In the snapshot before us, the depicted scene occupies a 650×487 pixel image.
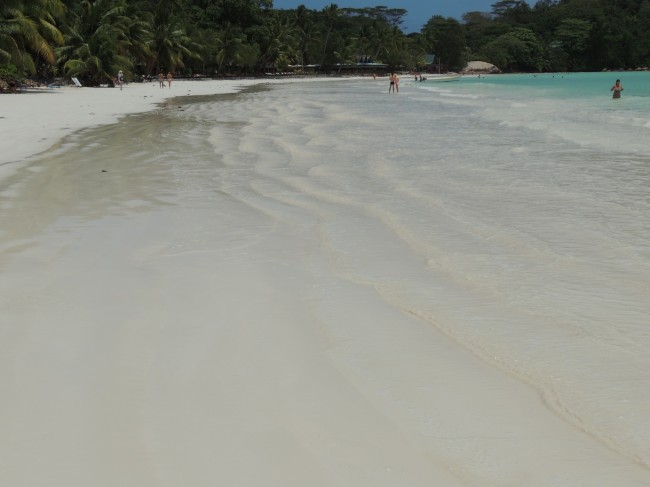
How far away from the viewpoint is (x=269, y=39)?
3575 inches

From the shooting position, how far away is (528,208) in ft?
25.1

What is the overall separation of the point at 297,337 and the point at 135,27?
53.2 metres

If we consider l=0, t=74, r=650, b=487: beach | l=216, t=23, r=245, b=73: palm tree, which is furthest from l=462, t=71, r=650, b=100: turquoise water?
l=0, t=74, r=650, b=487: beach

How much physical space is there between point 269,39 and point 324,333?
91.2 m

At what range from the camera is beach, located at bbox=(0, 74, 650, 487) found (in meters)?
2.67

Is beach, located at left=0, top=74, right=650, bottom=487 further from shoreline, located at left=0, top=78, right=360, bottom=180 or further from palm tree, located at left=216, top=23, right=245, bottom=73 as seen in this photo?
palm tree, located at left=216, top=23, right=245, bottom=73

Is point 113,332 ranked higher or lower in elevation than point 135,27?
lower

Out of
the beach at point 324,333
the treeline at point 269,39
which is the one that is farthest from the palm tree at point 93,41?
the beach at point 324,333

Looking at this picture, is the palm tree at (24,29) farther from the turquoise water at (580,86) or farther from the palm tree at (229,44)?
the palm tree at (229,44)

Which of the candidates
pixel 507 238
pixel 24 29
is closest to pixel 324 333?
pixel 507 238

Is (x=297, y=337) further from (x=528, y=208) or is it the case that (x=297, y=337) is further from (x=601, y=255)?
(x=528, y=208)

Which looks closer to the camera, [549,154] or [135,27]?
[549,154]

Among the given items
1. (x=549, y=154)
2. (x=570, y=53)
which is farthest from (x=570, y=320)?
(x=570, y=53)

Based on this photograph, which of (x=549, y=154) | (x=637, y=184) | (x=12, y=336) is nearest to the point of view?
(x=12, y=336)
